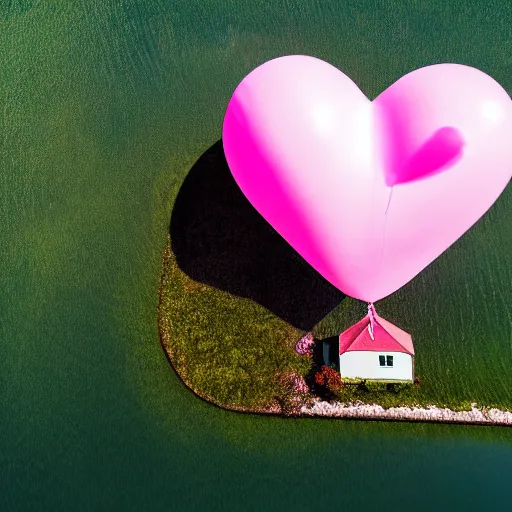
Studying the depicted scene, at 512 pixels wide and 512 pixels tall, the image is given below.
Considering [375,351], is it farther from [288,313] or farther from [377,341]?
[288,313]

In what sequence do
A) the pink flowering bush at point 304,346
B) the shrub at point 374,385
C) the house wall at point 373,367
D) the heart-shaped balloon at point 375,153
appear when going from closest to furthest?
the heart-shaped balloon at point 375,153
the house wall at point 373,367
the shrub at point 374,385
the pink flowering bush at point 304,346

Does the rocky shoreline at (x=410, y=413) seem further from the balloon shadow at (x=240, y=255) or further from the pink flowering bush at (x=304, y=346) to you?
the balloon shadow at (x=240, y=255)

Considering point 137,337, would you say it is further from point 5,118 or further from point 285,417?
point 5,118

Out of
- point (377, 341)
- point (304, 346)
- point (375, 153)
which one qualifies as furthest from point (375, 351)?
point (375, 153)

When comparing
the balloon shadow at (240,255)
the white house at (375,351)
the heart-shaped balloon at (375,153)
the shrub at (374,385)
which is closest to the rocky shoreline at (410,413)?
the shrub at (374,385)

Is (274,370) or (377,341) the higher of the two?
(377,341)

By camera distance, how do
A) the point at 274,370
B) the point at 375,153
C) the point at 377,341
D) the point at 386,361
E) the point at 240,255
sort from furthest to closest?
the point at 240,255
the point at 274,370
the point at 386,361
the point at 377,341
the point at 375,153

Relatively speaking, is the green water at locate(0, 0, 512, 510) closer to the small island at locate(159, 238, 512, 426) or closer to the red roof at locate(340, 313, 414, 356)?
the small island at locate(159, 238, 512, 426)
